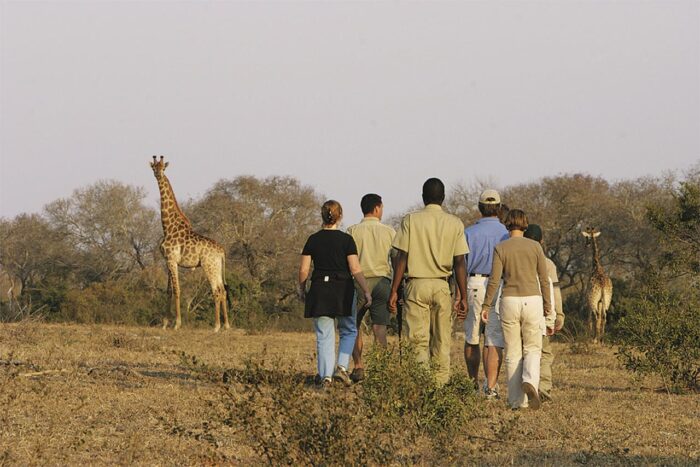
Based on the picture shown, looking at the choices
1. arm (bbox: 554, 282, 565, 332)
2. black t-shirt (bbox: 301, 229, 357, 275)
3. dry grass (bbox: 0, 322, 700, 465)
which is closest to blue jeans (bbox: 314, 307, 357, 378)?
black t-shirt (bbox: 301, 229, 357, 275)

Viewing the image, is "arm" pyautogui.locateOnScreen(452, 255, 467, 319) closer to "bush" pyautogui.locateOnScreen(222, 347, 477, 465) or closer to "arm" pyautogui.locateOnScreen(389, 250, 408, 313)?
"arm" pyautogui.locateOnScreen(389, 250, 408, 313)

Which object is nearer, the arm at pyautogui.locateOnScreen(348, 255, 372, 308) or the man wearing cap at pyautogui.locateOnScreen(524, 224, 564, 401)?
the man wearing cap at pyautogui.locateOnScreen(524, 224, 564, 401)

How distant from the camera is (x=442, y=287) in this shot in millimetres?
9125

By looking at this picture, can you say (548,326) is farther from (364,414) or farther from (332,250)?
(364,414)

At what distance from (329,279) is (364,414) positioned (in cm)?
416

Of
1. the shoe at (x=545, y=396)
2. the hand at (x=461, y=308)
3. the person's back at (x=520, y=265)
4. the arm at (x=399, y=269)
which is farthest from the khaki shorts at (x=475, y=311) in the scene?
the arm at (x=399, y=269)

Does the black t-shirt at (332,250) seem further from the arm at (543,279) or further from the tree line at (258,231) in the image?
the tree line at (258,231)

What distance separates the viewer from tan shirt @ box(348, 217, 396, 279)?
11047mm

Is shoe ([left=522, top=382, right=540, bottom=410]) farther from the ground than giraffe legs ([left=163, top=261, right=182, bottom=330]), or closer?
closer

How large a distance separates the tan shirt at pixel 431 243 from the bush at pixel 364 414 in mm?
1593

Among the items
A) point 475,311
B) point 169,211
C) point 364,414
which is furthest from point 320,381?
point 169,211

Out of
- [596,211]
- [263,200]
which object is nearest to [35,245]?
[263,200]

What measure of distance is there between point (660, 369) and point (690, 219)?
8.64m

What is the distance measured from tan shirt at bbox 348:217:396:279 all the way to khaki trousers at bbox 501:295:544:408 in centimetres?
178
